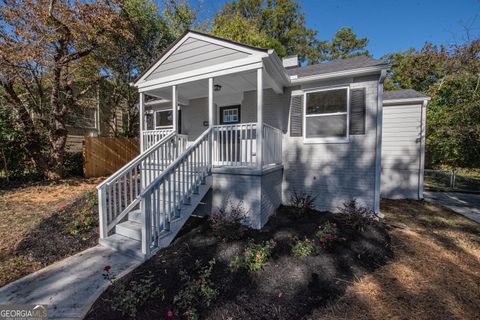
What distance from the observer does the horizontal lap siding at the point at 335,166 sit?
518 centimetres

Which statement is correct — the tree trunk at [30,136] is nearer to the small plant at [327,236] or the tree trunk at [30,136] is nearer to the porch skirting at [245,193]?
the porch skirting at [245,193]

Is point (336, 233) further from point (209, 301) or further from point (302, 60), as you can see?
point (302, 60)

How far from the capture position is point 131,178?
4.46 m

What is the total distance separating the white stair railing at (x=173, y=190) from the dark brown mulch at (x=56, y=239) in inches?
60.2

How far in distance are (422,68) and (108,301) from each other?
2341 cm

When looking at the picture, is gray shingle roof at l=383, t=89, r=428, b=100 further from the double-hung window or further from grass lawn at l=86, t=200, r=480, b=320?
the double-hung window

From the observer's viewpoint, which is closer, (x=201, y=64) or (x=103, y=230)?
(x=103, y=230)

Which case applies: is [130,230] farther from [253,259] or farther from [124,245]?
[253,259]

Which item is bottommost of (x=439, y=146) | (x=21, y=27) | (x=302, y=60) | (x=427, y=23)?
(x=439, y=146)

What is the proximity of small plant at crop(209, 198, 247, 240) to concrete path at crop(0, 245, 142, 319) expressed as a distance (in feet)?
4.56

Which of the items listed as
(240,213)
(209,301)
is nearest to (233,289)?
(209,301)

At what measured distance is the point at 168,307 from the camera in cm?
246

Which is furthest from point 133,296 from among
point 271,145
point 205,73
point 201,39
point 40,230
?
point 201,39

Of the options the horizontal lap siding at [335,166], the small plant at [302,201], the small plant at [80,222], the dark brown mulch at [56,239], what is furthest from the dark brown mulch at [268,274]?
the small plant at [80,222]
